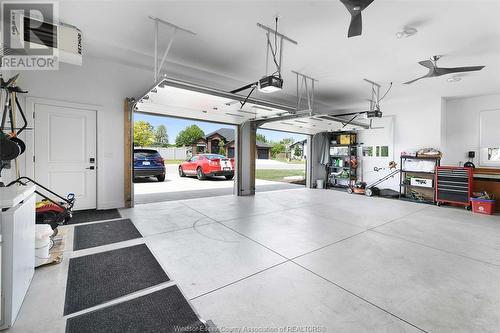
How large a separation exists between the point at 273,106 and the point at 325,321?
14.8ft

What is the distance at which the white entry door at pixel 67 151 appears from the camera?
4.25 m

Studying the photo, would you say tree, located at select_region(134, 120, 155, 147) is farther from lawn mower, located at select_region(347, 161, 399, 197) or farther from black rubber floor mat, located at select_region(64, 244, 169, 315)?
black rubber floor mat, located at select_region(64, 244, 169, 315)

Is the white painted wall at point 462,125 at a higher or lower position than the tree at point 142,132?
lower

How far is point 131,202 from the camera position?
5.15 metres

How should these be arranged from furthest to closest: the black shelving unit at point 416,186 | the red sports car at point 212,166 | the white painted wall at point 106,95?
1. the red sports car at point 212,166
2. the black shelving unit at point 416,186
3. the white painted wall at point 106,95

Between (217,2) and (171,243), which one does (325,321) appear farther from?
(217,2)

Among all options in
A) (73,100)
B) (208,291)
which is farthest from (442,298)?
(73,100)

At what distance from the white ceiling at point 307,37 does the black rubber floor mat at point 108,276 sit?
3253 millimetres

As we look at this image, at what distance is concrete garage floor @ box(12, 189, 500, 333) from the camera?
1719 mm

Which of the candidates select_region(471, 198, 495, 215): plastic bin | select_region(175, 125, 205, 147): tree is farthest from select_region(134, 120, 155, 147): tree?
select_region(471, 198, 495, 215): plastic bin

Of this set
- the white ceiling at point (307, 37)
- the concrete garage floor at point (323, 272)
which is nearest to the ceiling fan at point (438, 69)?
the white ceiling at point (307, 37)

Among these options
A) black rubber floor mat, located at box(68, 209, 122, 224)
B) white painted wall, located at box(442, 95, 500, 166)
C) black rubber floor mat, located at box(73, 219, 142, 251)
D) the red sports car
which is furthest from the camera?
the red sports car

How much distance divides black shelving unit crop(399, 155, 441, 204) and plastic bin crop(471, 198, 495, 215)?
3.21ft

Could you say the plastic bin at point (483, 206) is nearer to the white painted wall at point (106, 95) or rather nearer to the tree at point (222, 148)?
the white painted wall at point (106, 95)
